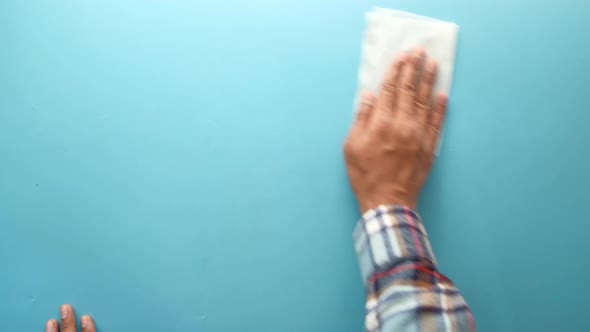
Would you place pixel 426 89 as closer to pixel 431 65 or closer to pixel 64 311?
pixel 431 65

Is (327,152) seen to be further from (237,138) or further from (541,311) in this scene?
(541,311)

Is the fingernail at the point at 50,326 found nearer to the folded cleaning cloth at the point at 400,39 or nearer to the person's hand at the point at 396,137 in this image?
the person's hand at the point at 396,137

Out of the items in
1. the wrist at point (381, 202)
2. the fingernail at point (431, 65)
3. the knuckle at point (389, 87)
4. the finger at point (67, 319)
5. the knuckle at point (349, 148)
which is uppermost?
the fingernail at point (431, 65)

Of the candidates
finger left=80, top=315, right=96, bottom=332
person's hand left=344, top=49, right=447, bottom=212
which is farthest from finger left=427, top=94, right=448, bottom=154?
finger left=80, top=315, right=96, bottom=332

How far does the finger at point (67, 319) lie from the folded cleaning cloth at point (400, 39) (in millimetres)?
652

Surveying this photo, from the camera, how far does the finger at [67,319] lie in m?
0.71

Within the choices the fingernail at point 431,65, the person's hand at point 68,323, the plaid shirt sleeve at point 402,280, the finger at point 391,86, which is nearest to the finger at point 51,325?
the person's hand at point 68,323

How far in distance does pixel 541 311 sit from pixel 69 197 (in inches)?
33.5

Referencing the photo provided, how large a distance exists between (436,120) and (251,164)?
326mm

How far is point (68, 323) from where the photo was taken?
2.33ft

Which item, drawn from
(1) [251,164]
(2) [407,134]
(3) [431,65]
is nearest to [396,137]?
(2) [407,134]

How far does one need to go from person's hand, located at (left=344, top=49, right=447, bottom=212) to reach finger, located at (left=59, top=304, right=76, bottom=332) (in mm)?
540

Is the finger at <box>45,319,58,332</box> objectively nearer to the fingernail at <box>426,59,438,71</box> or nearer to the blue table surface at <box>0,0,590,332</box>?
the blue table surface at <box>0,0,590,332</box>

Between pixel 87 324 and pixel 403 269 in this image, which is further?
pixel 87 324
